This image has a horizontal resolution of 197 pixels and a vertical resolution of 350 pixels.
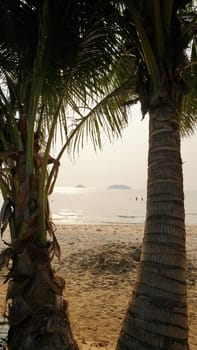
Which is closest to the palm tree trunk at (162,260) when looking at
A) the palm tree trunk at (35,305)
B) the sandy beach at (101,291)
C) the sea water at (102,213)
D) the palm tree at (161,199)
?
the palm tree at (161,199)

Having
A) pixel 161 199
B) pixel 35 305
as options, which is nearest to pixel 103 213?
pixel 35 305

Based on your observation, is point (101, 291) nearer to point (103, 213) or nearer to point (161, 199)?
point (161, 199)

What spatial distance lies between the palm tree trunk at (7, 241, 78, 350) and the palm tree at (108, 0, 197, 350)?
22.8 inches

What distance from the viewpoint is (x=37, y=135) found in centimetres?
431

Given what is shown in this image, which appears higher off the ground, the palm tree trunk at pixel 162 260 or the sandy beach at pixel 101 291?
the palm tree trunk at pixel 162 260

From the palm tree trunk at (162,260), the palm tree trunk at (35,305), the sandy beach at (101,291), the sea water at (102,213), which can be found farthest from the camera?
the sea water at (102,213)

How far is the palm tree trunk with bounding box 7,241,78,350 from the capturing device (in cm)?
345

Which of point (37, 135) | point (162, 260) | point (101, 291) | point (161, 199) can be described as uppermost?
point (37, 135)

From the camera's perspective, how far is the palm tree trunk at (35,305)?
3453 millimetres

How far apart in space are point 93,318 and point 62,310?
2.61 metres

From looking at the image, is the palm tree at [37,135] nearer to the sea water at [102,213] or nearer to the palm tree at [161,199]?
the palm tree at [161,199]

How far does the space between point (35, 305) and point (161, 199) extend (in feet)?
4.75

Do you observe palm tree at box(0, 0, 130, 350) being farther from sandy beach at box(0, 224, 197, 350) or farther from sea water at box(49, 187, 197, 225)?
sea water at box(49, 187, 197, 225)

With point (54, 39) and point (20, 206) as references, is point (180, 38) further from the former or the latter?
point (20, 206)
